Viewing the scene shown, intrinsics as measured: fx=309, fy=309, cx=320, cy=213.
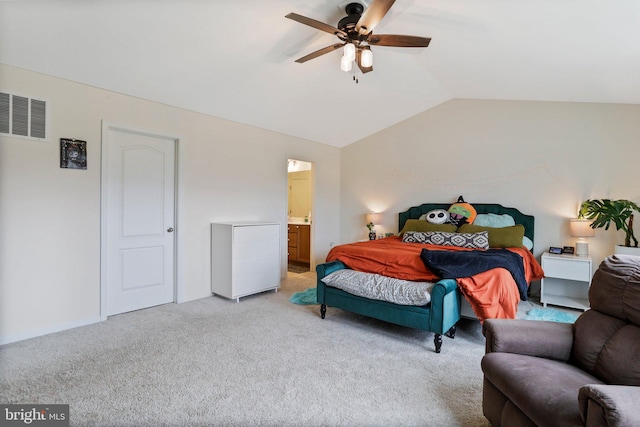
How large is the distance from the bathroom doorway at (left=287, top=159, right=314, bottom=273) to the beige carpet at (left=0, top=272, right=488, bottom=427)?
111 inches

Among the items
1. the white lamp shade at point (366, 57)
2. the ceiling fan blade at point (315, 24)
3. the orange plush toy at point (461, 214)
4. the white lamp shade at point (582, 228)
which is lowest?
the white lamp shade at point (582, 228)

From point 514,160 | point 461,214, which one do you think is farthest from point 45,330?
point 514,160

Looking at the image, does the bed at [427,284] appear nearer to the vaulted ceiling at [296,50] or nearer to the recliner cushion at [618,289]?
the recliner cushion at [618,289]

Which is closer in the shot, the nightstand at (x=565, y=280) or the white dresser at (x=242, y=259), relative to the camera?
the nightstand at (x=565, y=280)

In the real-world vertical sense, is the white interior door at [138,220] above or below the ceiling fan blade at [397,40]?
below

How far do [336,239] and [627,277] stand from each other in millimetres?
4803

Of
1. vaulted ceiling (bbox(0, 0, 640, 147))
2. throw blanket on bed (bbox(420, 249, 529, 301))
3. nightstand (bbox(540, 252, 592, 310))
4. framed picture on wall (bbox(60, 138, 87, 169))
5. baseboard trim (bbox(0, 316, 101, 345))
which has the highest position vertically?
vaulted ceiling (bbox(0, 0, 640, 147))

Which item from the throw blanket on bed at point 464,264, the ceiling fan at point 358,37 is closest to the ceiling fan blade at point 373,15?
the ceiling fan at point 358,37

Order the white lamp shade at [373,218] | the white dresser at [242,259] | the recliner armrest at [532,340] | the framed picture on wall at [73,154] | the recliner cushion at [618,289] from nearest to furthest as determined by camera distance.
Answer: the recliner cushion at [618,289] → the recliner armrest at [532,340] → the framed picture on wall at [73,154] → the white dresser at [242,259] → the white lamp shade at [373,218]

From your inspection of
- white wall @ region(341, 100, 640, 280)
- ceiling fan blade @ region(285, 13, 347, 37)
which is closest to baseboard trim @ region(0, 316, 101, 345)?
ceiling fan blade @ region(285, 13, 347, 37)

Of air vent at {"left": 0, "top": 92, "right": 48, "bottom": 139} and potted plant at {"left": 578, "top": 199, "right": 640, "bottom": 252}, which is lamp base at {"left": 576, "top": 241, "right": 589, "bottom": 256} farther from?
air vent at {"left": 0, "top": 92, "right": 48, "bottom": 139}

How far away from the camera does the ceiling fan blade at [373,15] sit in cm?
204

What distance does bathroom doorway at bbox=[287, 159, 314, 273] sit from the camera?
20.2 ft

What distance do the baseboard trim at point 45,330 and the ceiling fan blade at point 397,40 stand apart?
3.78m
